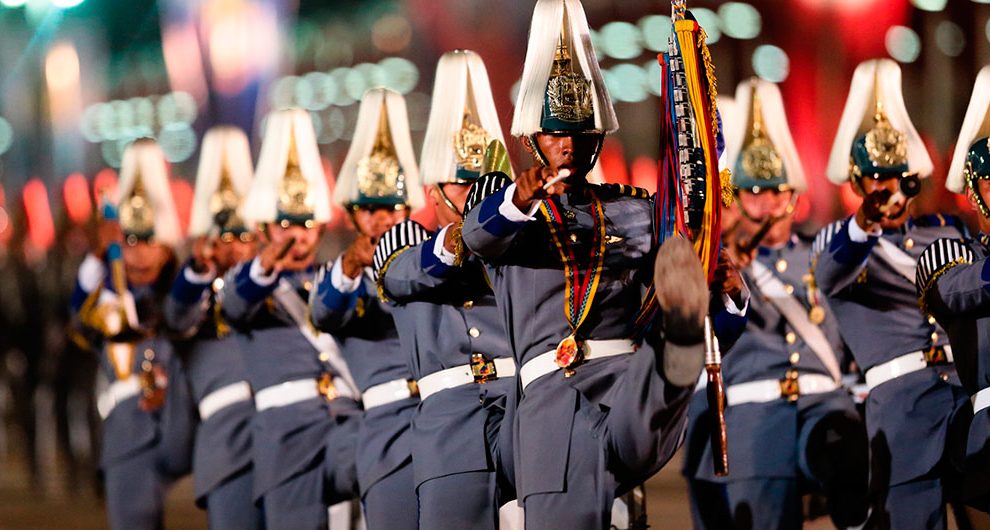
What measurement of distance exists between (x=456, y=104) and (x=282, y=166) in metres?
2.11

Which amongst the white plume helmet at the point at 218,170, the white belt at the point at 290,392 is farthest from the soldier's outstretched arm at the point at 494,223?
the white plume helmet at the point at 218,170

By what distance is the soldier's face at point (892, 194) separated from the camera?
7.71 metres

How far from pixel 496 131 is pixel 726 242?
6.57 feet

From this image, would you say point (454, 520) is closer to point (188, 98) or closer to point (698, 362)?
point (698, 362)

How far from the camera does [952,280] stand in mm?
6430

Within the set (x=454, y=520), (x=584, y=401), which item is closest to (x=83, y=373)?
(x=454, y=520)

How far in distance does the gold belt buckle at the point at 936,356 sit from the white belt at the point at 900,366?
0.04 feet

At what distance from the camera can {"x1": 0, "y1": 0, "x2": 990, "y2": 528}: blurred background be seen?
20562 mm

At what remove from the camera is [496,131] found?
7.20 metres

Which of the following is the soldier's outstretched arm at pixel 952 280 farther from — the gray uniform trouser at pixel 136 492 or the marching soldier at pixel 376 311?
the gray uniform trouser at pixel 136 492

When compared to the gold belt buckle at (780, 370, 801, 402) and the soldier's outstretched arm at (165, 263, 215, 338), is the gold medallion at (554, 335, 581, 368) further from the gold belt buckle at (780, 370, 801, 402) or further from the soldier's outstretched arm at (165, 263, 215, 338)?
the soldier's outstretched arm at (165, 263, 215, 338)

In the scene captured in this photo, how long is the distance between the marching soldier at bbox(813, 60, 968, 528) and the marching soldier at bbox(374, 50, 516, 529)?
1802 mm

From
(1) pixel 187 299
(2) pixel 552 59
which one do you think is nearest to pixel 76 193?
(1) pixel 187 299

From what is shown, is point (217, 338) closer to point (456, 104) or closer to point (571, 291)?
point (456, 104)
